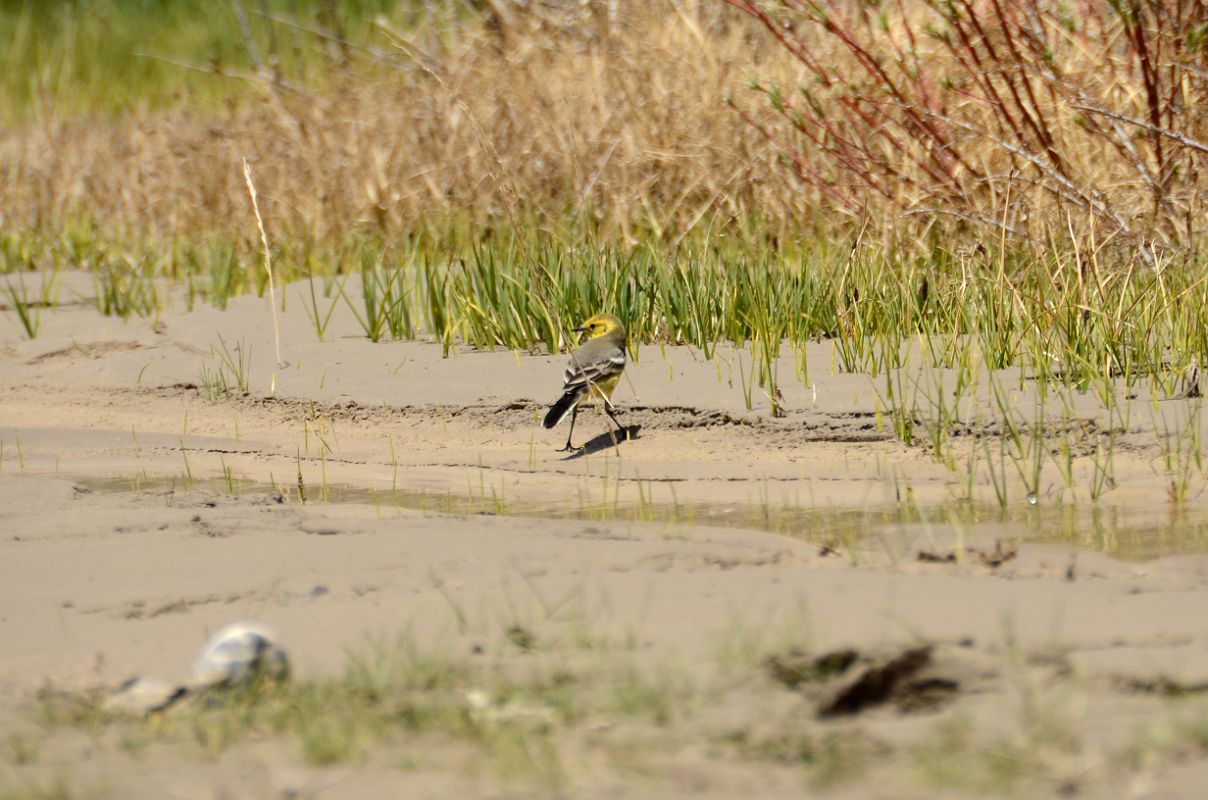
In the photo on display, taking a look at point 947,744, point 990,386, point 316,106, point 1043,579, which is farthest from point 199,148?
point 947,744

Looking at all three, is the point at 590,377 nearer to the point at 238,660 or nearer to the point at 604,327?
the point at 604,327

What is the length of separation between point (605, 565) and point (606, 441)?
2.09m

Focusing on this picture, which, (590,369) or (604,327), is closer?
(590,369)

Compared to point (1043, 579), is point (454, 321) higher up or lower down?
higher up

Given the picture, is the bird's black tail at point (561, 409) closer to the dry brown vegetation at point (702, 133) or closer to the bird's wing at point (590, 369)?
the bird's wing at point (590, 369)

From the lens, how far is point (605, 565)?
3.18 metres

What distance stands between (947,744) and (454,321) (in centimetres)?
463

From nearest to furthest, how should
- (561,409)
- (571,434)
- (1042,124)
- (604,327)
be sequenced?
1. (561,409)
2. (571,434)
3. (604,327)
4. (1042,124)

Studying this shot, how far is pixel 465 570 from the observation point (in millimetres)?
3193

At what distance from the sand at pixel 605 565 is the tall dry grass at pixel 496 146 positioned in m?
2.21

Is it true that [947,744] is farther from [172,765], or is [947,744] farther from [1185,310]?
[1185,310]

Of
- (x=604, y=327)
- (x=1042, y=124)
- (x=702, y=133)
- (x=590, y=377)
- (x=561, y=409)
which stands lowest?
(x=561, y=409)

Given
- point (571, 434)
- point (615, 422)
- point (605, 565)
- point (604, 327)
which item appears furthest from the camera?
point (604, 327)

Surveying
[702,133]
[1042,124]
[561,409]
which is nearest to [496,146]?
Answer: [702,133]
